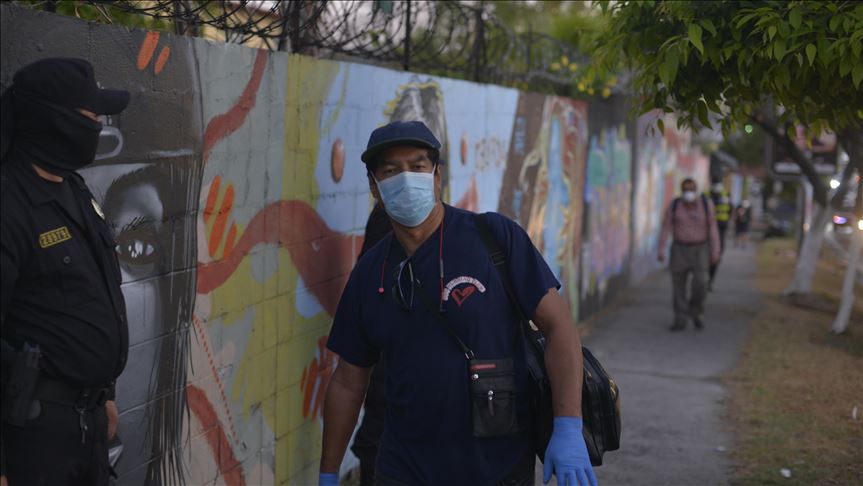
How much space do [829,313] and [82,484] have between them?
1267cm

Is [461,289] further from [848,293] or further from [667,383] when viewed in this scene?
[848,293]

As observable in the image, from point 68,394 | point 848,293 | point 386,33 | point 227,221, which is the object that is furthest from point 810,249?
point 68,394

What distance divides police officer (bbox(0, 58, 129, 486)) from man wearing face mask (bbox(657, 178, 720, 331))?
989cm

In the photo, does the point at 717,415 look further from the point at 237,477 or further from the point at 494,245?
the point at 494,245

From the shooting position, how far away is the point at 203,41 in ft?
13.6

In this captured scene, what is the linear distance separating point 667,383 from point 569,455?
634cm

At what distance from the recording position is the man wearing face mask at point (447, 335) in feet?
10.7

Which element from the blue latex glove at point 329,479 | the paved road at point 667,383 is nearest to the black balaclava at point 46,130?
the blue latex glove at point 329,479

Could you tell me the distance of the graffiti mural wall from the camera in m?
3.64

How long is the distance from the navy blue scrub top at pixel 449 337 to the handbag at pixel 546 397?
2 centimetres

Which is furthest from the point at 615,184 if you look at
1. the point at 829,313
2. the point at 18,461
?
the point at 18,461

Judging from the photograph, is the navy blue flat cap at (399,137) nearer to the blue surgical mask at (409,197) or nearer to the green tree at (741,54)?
the blue surgical mask at (409,197)

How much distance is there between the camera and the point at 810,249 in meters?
15.0

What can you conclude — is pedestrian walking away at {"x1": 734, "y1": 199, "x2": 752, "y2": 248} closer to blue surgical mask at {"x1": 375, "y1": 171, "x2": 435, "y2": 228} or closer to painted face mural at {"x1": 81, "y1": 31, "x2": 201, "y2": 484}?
painted face mural at {"x1": 81, "y1": 31, "x2": 201, "y2": 484}
